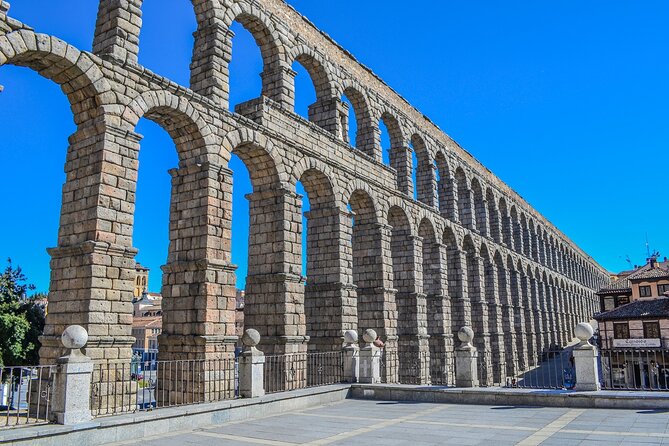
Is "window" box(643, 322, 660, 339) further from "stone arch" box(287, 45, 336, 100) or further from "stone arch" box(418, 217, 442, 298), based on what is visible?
"stone arch" box(287, 45, 336, 100)

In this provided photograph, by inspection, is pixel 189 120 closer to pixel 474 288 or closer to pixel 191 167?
pixel 191 167

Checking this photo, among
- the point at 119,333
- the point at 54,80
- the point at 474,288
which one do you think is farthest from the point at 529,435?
the point at 474,288

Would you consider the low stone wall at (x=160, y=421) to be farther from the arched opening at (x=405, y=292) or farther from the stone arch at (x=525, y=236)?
the stone arch at (x=525, y=236)

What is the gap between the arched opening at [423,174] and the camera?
95.1ft

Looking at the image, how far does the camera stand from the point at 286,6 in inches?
780

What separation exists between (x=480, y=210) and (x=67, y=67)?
96.9ft

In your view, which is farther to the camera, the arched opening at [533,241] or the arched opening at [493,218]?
the arched opening at [533,241]

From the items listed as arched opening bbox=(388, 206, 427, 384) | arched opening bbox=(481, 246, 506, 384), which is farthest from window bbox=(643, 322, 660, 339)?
arched opening bbox=(388, 206, 427, 384)

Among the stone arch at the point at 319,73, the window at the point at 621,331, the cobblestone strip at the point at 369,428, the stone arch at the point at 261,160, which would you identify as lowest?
the cobblestone strip at the point at 369,428

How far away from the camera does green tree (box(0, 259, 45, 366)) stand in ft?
75.5

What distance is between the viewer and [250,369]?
12281 mm

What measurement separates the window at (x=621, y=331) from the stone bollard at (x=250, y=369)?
1250 inches

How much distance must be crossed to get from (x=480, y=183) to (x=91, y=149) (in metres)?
28.8

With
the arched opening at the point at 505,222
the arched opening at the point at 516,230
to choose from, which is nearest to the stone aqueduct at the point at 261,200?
the arched opening at the point at 505,222
